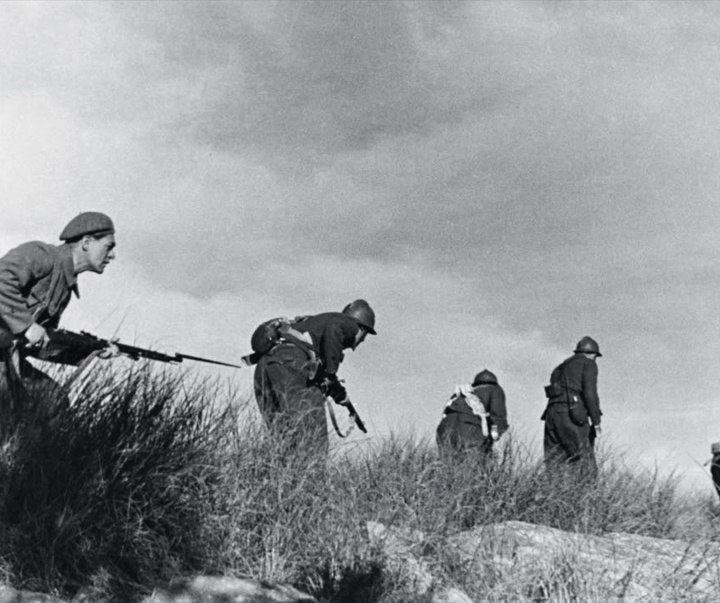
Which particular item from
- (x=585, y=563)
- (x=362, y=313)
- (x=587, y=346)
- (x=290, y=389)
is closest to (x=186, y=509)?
(x=585, y=563)

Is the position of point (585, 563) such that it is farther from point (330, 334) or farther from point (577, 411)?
point (577, 411)

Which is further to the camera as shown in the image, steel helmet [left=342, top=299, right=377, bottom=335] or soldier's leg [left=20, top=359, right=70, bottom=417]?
steel helmet [left=342, top=299, right=377, bottom=335]

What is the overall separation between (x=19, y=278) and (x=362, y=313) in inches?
146

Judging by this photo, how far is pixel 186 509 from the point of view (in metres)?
5.30

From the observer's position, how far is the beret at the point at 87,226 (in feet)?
18.6

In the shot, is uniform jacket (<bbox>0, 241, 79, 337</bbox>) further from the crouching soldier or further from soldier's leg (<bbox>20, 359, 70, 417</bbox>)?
the crouching soldier

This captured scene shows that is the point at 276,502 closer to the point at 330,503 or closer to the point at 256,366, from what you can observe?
the point at 330,503

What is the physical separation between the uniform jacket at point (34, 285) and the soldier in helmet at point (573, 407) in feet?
23.4

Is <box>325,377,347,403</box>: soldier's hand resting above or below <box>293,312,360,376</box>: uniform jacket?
below

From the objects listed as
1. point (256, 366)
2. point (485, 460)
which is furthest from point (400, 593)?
point (256, 366)

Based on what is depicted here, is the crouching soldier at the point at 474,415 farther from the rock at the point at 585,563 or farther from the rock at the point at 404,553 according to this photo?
the rock at the point at 404,553

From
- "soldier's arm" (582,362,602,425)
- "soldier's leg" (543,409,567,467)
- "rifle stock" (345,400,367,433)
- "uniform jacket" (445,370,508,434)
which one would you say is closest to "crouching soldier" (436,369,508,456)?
"uniform jacket" (445,370,508,434)

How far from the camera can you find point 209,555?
5219 mm

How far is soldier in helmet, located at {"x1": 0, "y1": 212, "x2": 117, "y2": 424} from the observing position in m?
5.33
